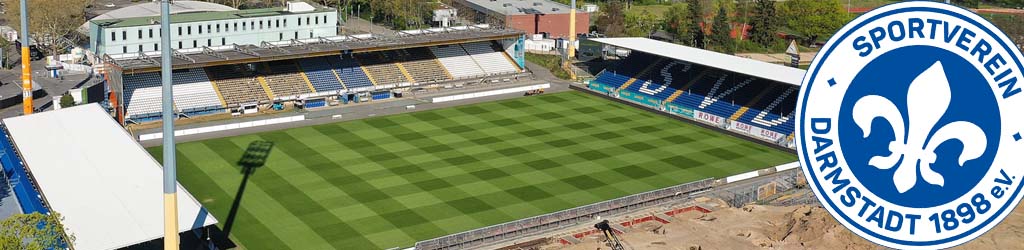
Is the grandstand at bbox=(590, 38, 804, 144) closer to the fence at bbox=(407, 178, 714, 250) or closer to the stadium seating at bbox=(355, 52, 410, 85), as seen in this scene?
the fence at bbox=(407, 178, 714, 250)

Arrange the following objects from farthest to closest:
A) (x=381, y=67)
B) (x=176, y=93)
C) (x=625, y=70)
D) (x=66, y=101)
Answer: (x=625, y=70)
(x=381, y=67)
(x=176, y=93)
(x=66, y=101)

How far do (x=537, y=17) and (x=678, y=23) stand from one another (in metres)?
16.6

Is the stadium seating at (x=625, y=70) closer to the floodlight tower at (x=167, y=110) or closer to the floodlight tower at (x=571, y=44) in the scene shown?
the floodlight tower at (x=571, y=44)

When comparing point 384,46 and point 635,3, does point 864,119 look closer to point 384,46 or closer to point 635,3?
point 384,46

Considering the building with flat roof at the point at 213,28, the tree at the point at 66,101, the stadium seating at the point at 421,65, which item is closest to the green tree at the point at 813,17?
the stadium seating at the point at 421,65

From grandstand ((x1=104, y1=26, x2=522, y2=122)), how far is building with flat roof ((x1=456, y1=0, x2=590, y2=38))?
1499cm

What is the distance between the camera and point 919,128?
433 inches

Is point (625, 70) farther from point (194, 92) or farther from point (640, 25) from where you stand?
point (194, 92)

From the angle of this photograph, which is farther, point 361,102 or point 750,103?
point 361,102

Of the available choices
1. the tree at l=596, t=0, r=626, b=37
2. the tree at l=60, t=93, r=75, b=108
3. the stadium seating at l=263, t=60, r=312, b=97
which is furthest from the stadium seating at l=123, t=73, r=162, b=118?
the tree at l=596, t=0, r=626, b=37

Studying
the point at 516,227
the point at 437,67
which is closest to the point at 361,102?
the point at 437,67

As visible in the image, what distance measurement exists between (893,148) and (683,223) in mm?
37406

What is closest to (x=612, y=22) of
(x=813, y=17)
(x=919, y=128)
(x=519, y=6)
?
(x=519, y=6)

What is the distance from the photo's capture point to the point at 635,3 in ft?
471
